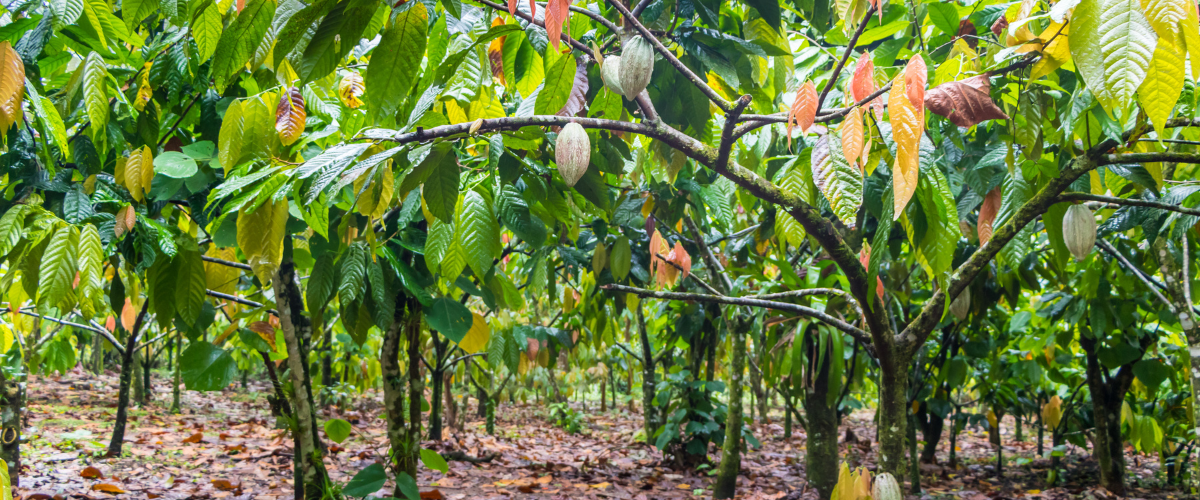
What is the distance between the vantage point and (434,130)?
2.51ft

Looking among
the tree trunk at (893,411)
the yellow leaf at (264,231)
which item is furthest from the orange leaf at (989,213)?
the yellow leaf at (264,231)

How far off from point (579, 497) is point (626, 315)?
272 cm

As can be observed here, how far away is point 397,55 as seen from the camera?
2.10 ft

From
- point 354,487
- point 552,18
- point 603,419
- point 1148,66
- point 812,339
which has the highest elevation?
point 552,18

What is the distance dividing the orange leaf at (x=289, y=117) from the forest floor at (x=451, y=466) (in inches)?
60.7

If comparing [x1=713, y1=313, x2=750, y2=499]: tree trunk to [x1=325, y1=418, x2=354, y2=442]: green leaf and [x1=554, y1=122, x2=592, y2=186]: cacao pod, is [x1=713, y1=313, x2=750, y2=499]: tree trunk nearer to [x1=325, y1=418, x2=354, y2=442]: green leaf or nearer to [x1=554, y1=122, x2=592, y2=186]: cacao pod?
[x1=325, y1=418, x2=354, y2=442]: green leaf

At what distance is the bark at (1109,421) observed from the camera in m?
2.98

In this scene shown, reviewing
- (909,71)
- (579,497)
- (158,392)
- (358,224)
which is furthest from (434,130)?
(158,392)

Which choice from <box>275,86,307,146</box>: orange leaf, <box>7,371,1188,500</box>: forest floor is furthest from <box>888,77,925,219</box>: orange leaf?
<box>7,371,1188,500</box>: forest floor

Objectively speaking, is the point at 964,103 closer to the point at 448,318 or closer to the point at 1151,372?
the point at 448,318

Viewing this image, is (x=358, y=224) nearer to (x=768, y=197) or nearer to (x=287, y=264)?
(x=287, y=264)

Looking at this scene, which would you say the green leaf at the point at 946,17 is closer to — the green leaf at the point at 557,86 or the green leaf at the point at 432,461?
the green leaf at the point at 557,86

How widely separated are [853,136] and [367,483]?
143 centimetres

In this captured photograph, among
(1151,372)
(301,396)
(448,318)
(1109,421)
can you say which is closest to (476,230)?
(448,318)
